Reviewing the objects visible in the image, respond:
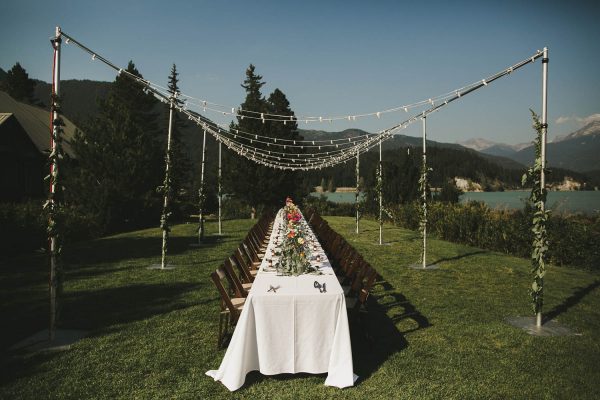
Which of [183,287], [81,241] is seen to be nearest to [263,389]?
[183,287]

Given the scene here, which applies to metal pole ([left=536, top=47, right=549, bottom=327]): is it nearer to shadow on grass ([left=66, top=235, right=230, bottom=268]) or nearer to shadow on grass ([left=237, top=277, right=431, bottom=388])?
shadow on grass ([left=237, top=277, right=431, bottom=388])

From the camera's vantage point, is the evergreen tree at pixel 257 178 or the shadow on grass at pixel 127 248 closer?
the shadow on grass at pixel 127 248

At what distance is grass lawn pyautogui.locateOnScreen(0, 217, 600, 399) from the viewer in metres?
4.03

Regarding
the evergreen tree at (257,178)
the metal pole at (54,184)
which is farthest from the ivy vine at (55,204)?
the evergreen tree at (257,178)

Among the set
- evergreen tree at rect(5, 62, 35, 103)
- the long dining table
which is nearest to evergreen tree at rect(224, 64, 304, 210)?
the long dining table

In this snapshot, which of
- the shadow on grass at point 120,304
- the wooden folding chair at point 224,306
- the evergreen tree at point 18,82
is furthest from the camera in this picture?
the evergreen tree at point 18,82

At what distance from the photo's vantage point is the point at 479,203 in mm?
17016

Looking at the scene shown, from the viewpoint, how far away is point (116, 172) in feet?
60.8

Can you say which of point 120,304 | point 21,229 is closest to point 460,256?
point 120,304

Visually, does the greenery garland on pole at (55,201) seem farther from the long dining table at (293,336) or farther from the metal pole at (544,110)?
the metal pole at (544,110)

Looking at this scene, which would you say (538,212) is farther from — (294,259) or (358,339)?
(294,259)

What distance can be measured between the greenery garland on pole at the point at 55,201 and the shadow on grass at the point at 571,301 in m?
7.24

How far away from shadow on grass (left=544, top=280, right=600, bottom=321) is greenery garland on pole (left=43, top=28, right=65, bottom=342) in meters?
7.24

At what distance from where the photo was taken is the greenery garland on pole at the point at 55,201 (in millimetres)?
5098
